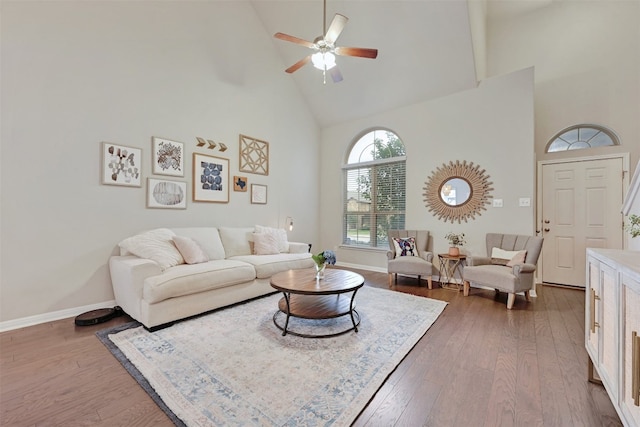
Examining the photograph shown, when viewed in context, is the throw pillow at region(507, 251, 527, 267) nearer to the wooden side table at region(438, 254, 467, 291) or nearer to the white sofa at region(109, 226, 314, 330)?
the wooden side table at region(438, 254, 467, 291)

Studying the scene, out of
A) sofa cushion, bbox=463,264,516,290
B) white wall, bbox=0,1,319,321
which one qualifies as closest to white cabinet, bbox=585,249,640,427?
sofa cushion, bbox=463,264,516,290

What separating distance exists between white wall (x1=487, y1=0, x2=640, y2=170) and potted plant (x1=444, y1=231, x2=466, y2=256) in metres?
2.00

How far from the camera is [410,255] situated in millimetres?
4355

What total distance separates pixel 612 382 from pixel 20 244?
4.61 meters

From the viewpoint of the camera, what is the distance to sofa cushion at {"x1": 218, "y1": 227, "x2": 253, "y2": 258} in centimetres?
388

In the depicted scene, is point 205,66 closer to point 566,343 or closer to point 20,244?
point 20,244

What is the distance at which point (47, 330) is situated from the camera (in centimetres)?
252

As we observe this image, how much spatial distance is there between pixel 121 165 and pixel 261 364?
2889 millimetres

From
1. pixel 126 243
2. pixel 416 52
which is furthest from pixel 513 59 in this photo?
pixel 126 243

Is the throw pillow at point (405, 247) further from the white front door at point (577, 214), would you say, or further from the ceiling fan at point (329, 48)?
the ceiling fan at point (329, 48)

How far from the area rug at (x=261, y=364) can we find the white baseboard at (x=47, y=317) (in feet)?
2.66

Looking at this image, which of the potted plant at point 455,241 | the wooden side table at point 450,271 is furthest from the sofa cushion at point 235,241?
the potted plant at point 455,241

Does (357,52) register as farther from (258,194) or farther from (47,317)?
(47,317)

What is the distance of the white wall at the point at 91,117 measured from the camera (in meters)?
2.59
